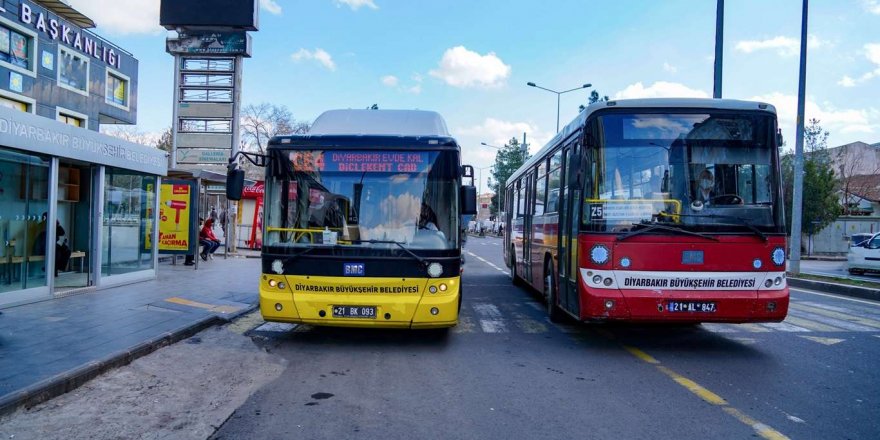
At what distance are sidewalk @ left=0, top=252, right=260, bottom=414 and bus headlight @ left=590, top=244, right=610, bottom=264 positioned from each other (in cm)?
552

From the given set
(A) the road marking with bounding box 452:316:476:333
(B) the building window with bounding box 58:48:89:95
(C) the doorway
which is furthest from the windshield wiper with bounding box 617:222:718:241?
(B) the building window with bounding box 58:48:89:95

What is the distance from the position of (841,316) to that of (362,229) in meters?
9.27

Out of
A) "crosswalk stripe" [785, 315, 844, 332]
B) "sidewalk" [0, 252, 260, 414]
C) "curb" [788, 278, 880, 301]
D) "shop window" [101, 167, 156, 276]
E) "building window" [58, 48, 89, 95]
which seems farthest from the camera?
"building window" [58, 48, 89, 95]

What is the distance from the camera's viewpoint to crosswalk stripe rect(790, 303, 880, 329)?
10.3m

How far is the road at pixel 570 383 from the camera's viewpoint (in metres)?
4.81

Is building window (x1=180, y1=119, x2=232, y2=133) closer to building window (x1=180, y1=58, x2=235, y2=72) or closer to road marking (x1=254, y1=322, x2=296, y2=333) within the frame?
building window (x1=180, y1=58, x2=235, y2=72)

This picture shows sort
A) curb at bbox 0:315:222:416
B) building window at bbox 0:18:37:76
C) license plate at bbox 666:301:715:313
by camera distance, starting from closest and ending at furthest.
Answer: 1. curb at bbox 0:315:222:416
2. license plate at bbox 666:301:715:313
3. building window at bbox 0:18:37:76

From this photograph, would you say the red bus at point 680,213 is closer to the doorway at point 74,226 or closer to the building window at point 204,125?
the doorway at point 74,226

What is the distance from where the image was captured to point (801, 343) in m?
8.26

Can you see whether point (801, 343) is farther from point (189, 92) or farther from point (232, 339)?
point (189, 92)

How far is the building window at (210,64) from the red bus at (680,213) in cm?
2090

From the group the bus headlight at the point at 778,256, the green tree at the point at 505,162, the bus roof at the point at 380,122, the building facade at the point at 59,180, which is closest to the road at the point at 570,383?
the bus headlight at the point at 778,256

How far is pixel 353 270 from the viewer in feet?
24.4

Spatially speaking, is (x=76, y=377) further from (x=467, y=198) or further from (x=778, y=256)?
(x=778, y=256)
